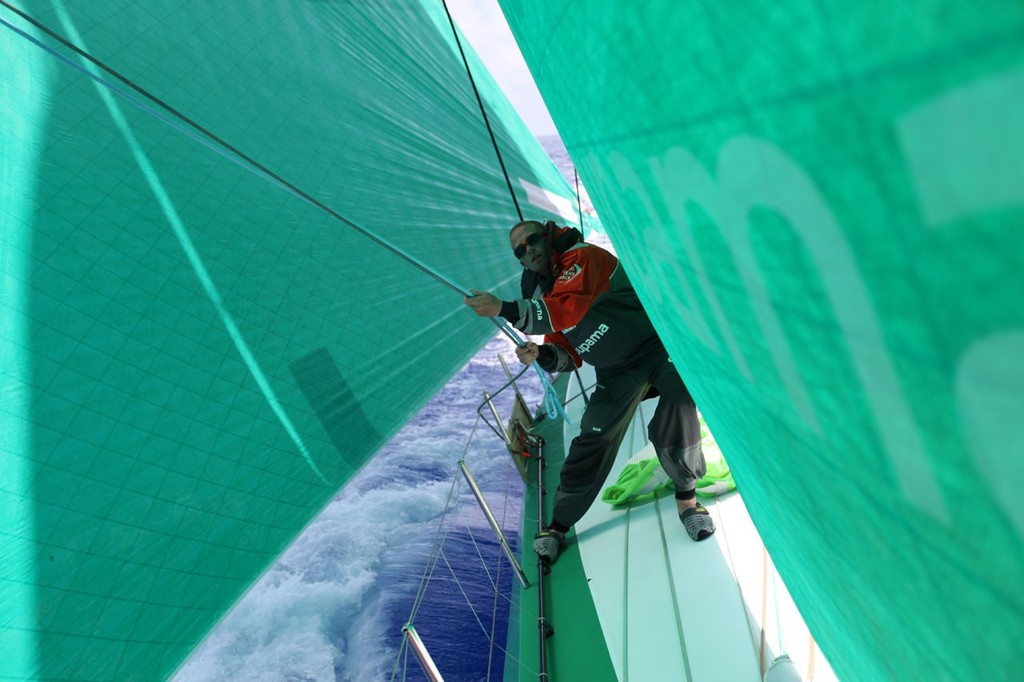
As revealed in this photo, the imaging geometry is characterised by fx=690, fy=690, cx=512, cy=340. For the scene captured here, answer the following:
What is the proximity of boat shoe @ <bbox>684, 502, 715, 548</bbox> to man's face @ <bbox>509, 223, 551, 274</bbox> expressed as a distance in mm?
713

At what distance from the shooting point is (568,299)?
5.11 feet

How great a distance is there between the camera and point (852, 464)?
0.36 meters

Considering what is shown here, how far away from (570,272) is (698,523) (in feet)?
2.31

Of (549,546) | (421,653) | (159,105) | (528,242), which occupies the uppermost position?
(528,242)

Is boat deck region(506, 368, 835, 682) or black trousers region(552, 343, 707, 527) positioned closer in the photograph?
boat deck region(506, 368, 835, 682)

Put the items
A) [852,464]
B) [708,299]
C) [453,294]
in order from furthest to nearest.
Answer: [453,294]
[708,299]
[852,464]

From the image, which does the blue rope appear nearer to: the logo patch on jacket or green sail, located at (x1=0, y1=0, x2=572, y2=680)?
the logo patch on jacket

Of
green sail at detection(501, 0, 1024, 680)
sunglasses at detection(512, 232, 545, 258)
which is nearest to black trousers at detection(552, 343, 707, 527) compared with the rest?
sunglasses at detection(512, 232, 545, 258)

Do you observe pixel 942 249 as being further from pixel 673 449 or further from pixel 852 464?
pixel 673 449

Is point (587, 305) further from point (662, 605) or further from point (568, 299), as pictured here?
point (662, 605)

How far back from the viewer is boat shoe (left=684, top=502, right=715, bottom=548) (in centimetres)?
170

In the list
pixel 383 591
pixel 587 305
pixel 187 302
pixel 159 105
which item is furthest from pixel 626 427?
pixel 383 591

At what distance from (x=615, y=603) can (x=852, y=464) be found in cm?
145

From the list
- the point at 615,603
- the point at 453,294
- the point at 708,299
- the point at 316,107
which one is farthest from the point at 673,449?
the point at 316,107
